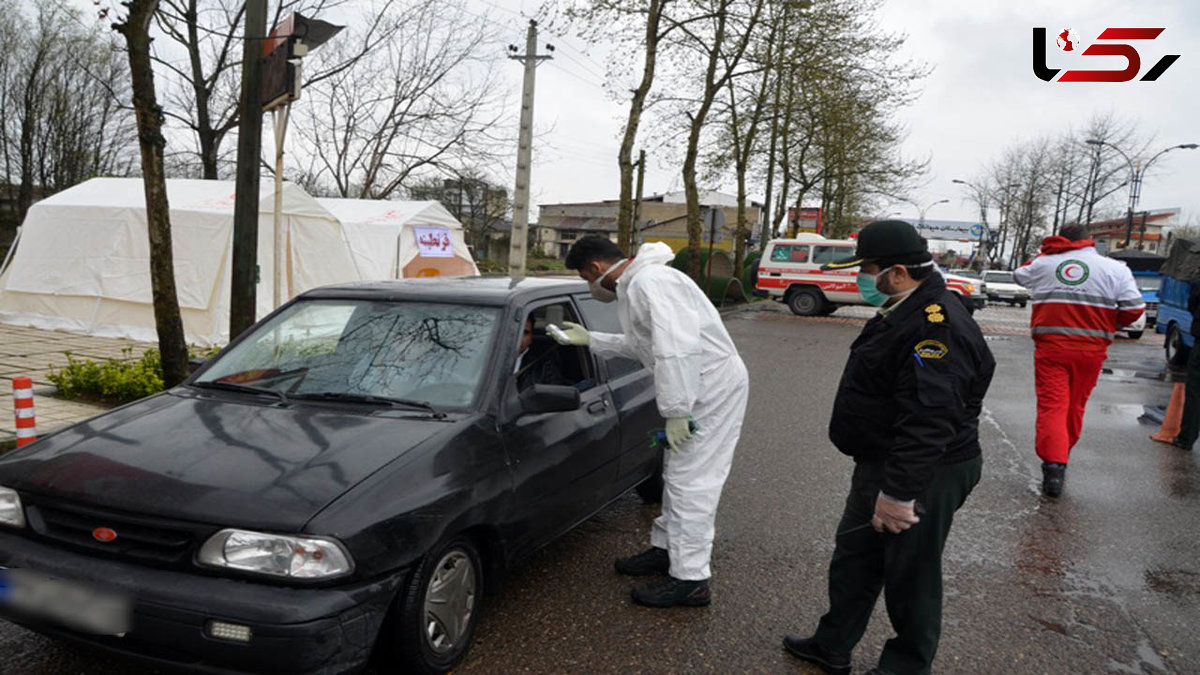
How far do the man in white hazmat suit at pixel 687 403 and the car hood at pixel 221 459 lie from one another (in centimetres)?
100

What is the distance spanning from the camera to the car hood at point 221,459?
97.7 inches

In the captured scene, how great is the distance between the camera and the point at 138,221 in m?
11.9

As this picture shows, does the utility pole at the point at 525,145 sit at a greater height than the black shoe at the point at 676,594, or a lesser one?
greater

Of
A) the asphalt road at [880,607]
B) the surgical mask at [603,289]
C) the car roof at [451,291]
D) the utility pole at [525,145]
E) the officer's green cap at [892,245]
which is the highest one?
the utility pole at [525,145]

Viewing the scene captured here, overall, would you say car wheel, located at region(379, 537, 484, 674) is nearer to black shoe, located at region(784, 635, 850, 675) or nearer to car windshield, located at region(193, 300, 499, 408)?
car windshield, located at region(193, 300, 499, 408)

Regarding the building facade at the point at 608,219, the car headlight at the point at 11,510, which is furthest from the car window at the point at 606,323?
the building facade at the point at 608,219

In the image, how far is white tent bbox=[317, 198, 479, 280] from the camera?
14.4 m

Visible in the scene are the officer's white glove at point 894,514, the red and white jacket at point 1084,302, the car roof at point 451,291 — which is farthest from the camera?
the red and white jacket at point 1084,302

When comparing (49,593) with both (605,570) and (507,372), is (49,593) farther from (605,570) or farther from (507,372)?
(605,570)

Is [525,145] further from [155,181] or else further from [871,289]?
[871,289]

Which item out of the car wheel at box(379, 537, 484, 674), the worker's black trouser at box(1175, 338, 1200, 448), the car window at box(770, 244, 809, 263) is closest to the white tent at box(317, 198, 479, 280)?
the car window at box(770, 244, 809, 263)

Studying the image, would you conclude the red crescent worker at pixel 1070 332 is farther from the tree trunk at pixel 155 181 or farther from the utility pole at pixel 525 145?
the utility pole at pixel 525 145

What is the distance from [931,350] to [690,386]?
1065 mm

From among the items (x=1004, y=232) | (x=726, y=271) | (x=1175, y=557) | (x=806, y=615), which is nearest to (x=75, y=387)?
(x=806, y=615)
